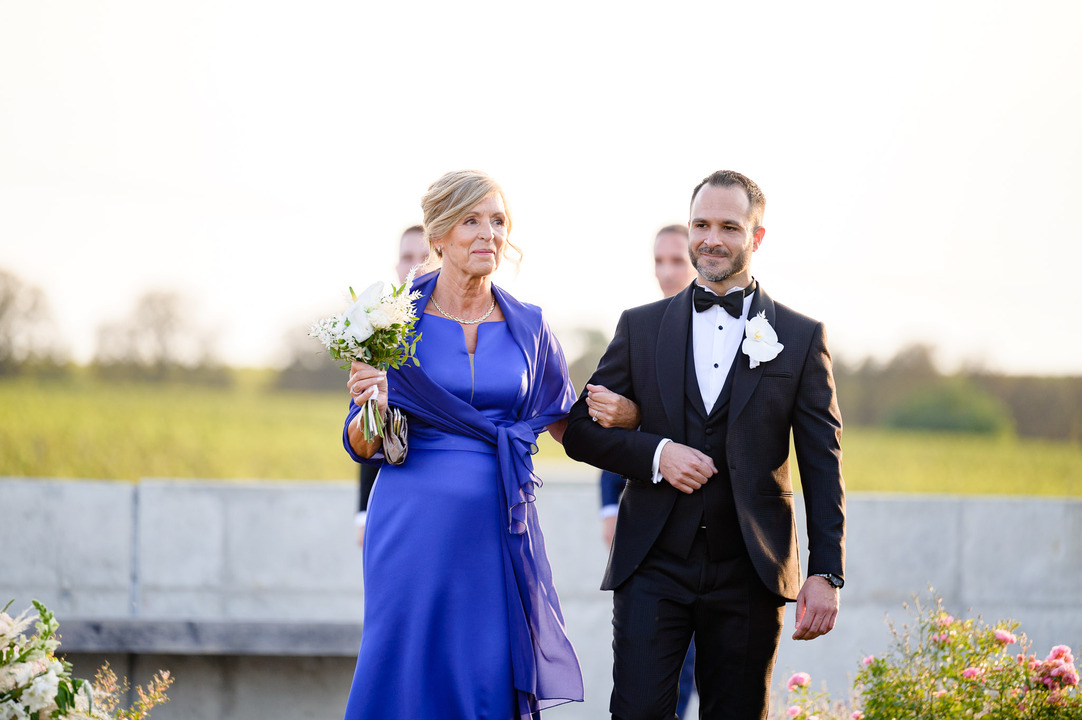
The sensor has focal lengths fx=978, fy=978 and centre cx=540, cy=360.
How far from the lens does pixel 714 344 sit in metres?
3.39

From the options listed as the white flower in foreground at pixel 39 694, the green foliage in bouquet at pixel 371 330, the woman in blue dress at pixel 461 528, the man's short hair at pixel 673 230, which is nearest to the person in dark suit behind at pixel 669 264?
the man's short hair at pixel 673 230

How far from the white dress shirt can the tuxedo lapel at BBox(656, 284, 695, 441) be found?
0.05 metres

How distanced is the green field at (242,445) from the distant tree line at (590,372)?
0.18 m

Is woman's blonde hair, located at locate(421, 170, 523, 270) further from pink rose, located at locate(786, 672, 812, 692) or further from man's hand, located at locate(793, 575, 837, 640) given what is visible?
pink rose, located at locate(786, 672, 812, 692)

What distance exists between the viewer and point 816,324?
3.37 meters

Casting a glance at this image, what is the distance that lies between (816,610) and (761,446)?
1.80 feet

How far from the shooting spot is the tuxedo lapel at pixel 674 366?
334 centimetres

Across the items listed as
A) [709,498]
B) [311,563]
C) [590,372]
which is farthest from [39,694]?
[590,372]

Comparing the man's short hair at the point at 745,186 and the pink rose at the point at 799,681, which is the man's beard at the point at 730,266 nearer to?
the man's short hair at the point at 745,186

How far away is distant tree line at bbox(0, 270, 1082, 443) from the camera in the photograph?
37.2 feet

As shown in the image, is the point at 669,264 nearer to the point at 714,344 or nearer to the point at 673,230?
the point at 673,230

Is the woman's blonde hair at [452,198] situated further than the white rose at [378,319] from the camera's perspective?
Yes

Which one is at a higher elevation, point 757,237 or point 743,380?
point 757,237

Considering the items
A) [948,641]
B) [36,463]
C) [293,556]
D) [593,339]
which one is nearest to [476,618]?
[948,641]
